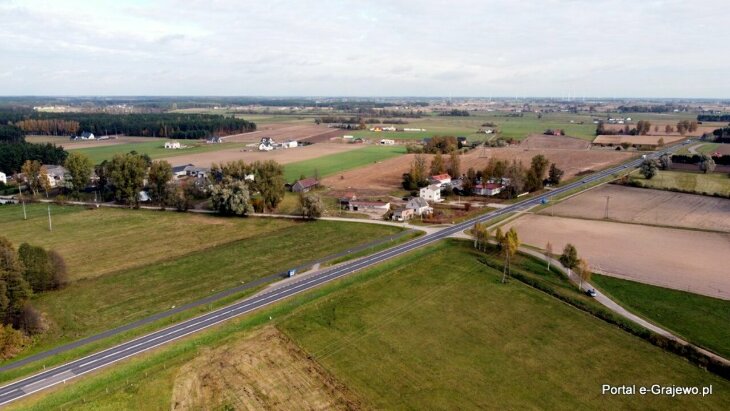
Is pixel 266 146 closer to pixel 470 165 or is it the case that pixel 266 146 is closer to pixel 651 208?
pixel 470 165

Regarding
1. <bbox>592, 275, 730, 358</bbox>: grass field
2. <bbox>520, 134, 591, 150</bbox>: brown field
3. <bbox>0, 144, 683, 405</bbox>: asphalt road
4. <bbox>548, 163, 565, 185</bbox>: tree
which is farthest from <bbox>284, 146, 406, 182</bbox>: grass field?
<bbox>592, 275, 730, 358</bbox>: grass field

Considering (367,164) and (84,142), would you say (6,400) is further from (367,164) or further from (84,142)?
(84,142)

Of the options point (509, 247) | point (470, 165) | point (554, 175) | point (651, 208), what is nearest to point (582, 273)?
point (509, 247)

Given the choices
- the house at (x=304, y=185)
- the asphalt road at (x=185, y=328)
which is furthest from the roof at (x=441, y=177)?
the asphalt road at (x=185, y=328)

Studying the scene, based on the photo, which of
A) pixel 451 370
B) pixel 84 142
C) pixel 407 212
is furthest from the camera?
pixel 84 142

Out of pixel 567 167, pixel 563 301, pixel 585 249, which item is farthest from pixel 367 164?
pixel 563 301

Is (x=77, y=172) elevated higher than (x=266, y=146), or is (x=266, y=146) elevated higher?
(x=266, y=146)
